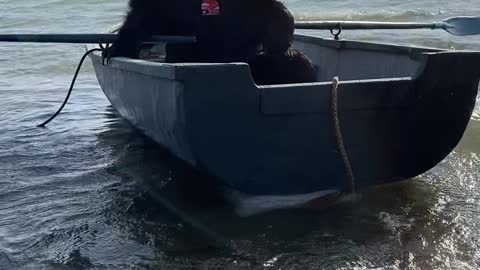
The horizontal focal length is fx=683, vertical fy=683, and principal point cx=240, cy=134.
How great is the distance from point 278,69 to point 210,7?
539 millimetres

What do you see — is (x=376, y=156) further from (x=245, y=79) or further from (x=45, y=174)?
(x=45, y=174)

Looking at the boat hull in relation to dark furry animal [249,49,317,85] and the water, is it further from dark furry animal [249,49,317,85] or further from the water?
dark furry animal [249,49,317,85]

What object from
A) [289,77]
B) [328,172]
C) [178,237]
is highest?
[289,77]

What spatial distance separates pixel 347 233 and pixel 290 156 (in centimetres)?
51

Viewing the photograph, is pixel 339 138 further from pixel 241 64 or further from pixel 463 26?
pixel 463 26

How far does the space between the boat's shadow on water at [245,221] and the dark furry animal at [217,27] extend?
79 cm

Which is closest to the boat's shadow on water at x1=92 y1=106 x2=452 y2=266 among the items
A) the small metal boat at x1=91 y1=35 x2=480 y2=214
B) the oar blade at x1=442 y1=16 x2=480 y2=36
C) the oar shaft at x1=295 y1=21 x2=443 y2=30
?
the small metal boat at x1=91 y1=35 x2=480 y2=214

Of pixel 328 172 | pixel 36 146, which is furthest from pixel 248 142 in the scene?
pixel 36 146

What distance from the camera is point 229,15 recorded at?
402cm

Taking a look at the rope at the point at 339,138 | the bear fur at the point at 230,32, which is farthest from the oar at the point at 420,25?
the rope at the point at 339,138

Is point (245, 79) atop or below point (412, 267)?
atop

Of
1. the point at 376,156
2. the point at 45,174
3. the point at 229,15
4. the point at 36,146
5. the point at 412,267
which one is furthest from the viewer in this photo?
the point at 36,146

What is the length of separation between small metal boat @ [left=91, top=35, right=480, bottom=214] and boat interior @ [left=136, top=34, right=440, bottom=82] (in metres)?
0.22

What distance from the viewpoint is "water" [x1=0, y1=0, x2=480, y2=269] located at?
328cm
